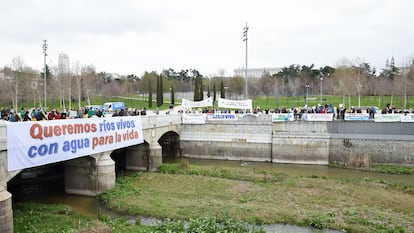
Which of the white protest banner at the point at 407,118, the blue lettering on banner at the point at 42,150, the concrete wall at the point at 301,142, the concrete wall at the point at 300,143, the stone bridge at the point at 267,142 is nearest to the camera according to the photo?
the blue lettering on banner at the point at 42,150

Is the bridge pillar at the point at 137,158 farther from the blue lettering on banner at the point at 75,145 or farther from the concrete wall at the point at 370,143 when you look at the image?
the concrete wall at the point at 370,143

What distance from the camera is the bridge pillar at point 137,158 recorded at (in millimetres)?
28250

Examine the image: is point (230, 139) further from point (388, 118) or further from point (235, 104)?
point (388, 118)

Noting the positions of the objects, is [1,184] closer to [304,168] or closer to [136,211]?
[136,211]

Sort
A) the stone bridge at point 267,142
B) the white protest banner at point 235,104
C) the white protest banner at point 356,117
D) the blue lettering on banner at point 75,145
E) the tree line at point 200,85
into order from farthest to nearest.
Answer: the tree line at point 200,85, the white protest banner at point 235,104, the white protest banner at point 356,117, the stone bridge at point 267,142, the blue lettering on banner at point 75,145

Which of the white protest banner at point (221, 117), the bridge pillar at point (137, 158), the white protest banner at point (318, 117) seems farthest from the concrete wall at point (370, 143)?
the bridge pillar at point (137, 158)

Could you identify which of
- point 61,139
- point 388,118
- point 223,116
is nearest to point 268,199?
point 61,139

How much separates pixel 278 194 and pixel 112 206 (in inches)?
395

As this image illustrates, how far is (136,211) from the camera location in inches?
680

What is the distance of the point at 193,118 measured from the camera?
36.5 meters

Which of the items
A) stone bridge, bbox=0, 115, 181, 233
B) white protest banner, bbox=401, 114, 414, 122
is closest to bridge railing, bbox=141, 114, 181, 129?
stone bridge, bbox=0, 115, 181, 233

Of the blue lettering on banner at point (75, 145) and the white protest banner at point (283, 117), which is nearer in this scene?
the blue lettering on banner at point (75, 145)

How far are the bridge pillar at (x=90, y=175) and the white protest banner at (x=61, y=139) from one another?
0.87 metres

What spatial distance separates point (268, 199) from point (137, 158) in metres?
13.3
